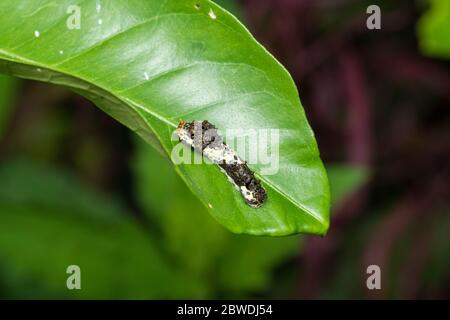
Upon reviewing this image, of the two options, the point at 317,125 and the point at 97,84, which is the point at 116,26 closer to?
the point at 97,84

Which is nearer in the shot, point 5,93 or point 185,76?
point 185,76

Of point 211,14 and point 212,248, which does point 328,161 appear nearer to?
point 212,248

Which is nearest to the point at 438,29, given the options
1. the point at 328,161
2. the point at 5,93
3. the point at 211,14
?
the point at 328,161

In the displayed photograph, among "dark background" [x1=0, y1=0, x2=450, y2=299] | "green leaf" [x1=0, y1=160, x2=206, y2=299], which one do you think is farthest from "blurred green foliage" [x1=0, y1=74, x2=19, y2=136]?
"green leaf" [x1=0, y1=160, x2=206, y2=299]

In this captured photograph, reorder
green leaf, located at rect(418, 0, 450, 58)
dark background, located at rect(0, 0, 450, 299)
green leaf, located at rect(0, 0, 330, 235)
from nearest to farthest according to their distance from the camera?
green leaf, located at rect(0, 0, 330, 235) → green leaf, located at rect(418, 0, 450, 58) → dark background, located at rect(0, 0, 450, 299)

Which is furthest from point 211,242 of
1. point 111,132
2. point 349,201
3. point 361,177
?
point 111,132

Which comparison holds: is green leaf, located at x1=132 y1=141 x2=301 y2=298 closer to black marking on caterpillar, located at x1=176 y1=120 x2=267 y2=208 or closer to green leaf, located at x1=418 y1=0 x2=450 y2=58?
green leaf, located at x1=418 y1=0 x2=450 y2=58
